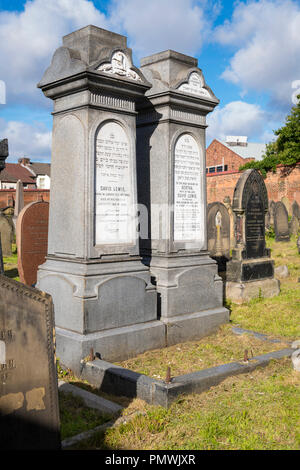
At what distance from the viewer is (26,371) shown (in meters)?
2.62

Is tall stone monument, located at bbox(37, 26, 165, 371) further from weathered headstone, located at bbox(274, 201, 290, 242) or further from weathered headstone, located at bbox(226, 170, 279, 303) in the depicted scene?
weathered headstone, located at bbox(274, 201, 290, 242)

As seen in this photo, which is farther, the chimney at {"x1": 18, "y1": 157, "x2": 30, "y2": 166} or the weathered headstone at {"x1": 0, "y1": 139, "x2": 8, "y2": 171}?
the chimney at {"x1": 18, "y1": 157, "x2": 30, "y2": 166}

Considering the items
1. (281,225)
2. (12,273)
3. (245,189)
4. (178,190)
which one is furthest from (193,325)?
(281,225)

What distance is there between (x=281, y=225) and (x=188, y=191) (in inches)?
483

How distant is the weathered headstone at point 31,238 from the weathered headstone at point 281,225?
11969 millimetres

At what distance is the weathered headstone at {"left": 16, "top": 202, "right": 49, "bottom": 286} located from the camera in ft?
24.2

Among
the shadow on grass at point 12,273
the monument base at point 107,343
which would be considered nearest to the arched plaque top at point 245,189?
the monument base at point 107,343

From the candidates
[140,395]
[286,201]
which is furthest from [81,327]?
[286,201]

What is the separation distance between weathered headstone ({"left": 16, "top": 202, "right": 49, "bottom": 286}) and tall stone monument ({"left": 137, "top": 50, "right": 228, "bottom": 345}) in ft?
6.89

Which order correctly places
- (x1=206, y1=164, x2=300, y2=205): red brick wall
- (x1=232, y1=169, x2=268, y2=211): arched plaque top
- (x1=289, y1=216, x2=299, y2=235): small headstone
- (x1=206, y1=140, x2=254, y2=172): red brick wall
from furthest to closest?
(x1=206, y1=140, x2=254, y2=172): red brick wall → (x1=206, y1=164, x2=300, y2=205): red brick wall → (x1=289, y1=216, x2=299, y2=235): small headstone → (x1=232, y1=169, x2=268, y2=211): arched plaque top

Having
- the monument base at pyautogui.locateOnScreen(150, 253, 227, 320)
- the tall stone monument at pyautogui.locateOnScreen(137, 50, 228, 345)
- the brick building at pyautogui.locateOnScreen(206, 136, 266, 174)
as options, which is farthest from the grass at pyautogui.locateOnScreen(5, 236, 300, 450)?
the brick building at pyautogui.locateOnScreen(206, 136, 266, 174)

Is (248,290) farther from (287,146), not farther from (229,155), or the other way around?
(229,155)

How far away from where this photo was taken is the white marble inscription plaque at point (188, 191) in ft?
20.2

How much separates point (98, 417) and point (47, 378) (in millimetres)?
1059
